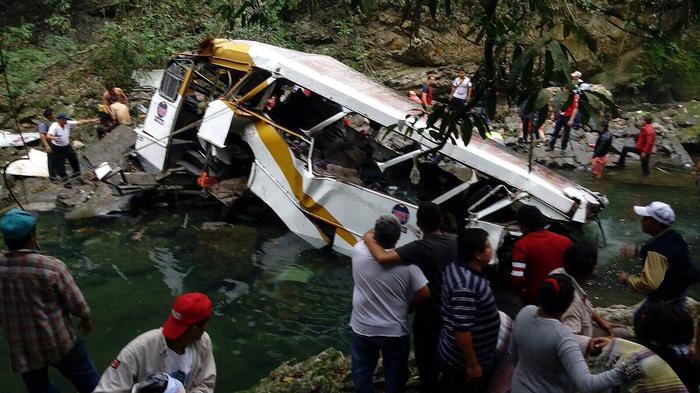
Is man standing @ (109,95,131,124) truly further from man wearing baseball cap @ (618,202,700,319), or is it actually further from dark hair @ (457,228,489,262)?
man wearing baseball cap @ (618,202,700,319)

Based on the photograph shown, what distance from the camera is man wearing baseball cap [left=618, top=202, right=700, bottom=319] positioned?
3.96 metres

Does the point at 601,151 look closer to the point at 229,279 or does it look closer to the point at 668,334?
the point at 229,279

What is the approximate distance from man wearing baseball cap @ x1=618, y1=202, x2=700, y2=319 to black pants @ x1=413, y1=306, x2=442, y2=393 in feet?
4.37

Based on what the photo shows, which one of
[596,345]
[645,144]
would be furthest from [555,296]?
[645,144]

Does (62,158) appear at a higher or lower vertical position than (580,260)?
lower

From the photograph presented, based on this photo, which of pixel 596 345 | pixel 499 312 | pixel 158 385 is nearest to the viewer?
pixel 158 385

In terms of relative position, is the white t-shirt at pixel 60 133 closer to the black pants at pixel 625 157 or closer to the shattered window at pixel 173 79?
the shattered window at pixel 173 79

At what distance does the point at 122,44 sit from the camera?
14.5 m

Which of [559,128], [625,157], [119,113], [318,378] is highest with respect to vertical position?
[318,378]

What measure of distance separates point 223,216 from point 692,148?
1246cm

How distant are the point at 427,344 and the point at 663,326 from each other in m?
1.58

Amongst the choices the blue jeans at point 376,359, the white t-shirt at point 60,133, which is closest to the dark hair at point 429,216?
the blue jeans at point 376,359

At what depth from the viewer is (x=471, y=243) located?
3.37 m

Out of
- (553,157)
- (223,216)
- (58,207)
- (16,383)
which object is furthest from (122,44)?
(16,383)
